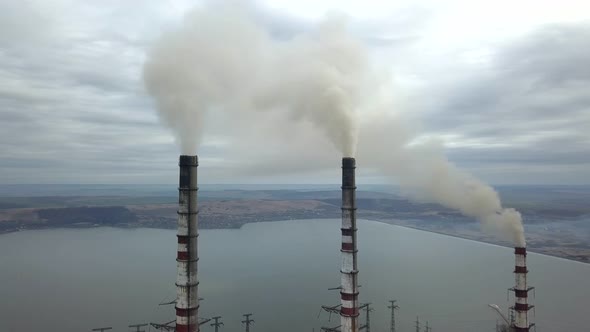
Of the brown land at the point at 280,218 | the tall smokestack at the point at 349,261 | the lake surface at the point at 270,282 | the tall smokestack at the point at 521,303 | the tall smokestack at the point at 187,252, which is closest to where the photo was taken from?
the tall smokestack at the point at 187,252

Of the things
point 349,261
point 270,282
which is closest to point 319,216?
point 270,282

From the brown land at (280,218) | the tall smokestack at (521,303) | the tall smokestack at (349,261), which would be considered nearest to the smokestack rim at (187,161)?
the tall smokestack at (349,261)

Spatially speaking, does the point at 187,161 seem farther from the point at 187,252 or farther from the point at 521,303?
the point at 521,303

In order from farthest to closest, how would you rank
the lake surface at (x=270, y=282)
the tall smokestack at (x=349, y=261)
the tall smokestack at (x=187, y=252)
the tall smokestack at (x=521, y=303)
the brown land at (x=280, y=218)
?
1. the brown land at (x=280, y=218)
2. the lake surface at (x=270, y=282)
3. the tall smokestack at (x=521, y=303)
4. the tall smokestack at (x=349, y=261)
5. the tall smokestack at (x=187, y=252)

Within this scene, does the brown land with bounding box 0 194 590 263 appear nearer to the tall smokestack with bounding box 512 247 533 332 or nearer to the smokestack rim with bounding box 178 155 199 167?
the tall smokestack with bounding box 512 247 533 332

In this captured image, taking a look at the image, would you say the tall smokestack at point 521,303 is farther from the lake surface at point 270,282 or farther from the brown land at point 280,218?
the brown land at point 280,218

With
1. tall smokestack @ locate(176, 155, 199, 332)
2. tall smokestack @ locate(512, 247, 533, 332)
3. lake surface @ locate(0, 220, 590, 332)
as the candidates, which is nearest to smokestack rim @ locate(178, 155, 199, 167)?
tall smokestack @ locate(176, 155, 199, 332)
